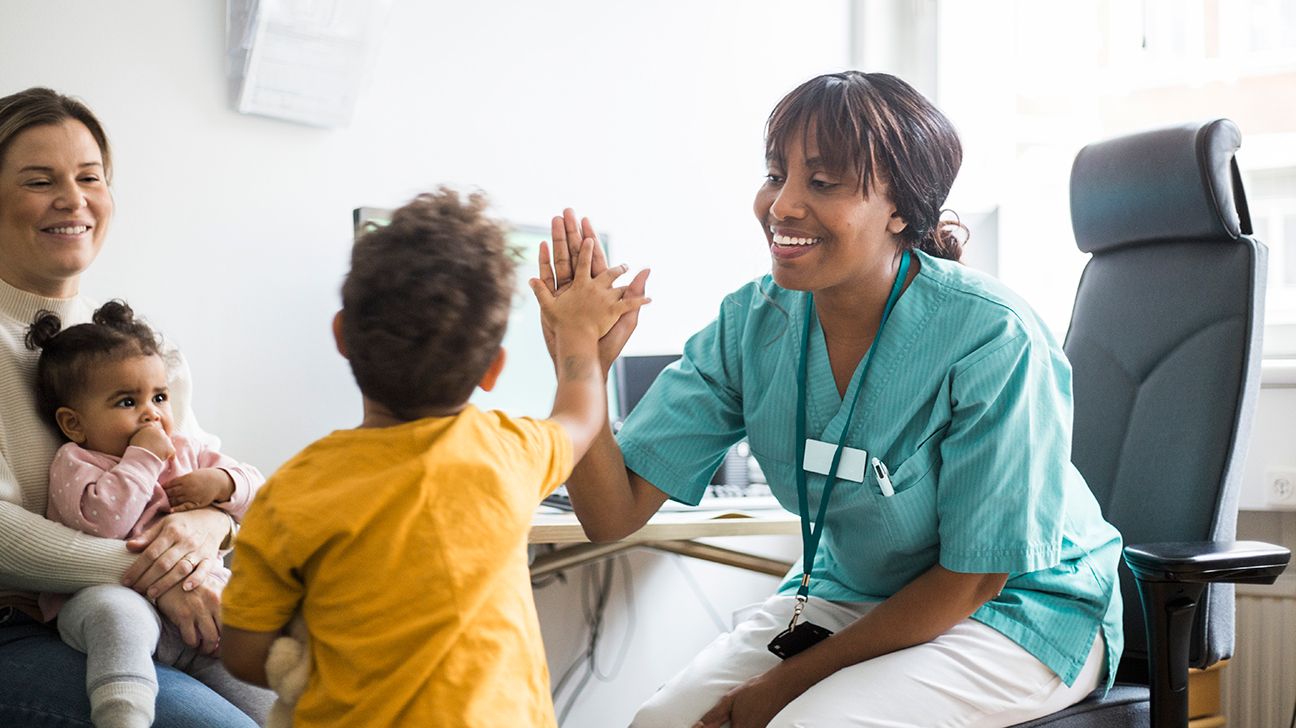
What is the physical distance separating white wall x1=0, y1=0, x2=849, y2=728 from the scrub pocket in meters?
1.11

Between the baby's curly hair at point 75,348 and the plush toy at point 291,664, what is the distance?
0.65m

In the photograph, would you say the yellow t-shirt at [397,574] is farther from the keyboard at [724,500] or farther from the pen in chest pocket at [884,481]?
the keyboard at [724,500]

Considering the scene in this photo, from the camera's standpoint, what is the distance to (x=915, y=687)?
134cm

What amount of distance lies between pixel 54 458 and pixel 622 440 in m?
0.73

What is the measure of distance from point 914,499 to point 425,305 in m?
0.69

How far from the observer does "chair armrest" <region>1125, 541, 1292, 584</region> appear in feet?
4.51

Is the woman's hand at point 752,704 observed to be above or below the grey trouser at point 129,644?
below

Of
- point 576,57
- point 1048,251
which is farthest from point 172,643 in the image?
point 1048,251

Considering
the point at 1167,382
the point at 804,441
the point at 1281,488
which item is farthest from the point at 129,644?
the point at 1281,488

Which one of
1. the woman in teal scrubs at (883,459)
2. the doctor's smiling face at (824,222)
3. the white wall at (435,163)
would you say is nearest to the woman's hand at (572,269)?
the woman in teal scrubs at (883,459)

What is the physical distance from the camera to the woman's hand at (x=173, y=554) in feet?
4.68

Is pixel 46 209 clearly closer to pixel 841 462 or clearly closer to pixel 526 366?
pixel 526 366

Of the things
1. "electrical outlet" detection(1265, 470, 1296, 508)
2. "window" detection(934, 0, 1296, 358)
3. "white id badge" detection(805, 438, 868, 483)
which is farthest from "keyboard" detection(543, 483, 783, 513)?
"electrical outlet" detection(1265, 470, 1296, 508)

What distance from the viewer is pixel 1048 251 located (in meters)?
2.70
